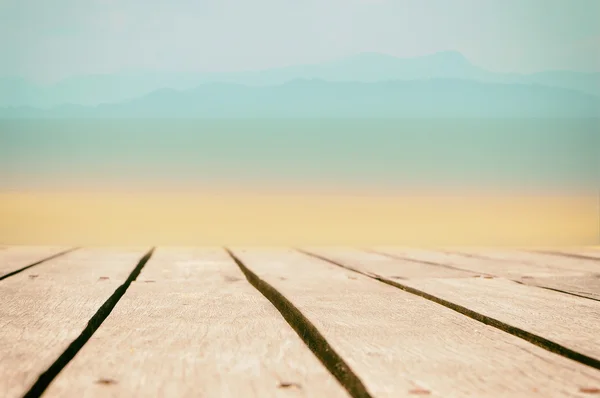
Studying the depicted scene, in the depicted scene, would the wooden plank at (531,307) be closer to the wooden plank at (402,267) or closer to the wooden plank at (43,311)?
the wooden plank at (402,267)

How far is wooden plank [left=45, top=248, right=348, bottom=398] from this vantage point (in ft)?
2.13

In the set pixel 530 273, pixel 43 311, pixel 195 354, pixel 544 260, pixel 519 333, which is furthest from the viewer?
pixel 544 260

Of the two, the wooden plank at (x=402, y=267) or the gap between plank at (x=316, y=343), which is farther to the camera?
the wooden plank at (x=402, y=267)

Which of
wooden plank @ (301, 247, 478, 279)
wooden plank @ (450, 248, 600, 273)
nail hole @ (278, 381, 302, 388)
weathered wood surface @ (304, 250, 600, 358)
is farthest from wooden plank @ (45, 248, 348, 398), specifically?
wooden plank @ (450, 248, 600, 273)

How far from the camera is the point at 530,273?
1.87 metres

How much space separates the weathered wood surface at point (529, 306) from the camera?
36.0 inches

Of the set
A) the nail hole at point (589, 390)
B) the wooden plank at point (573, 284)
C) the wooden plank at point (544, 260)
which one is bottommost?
the wooden plank at point (544, 260)

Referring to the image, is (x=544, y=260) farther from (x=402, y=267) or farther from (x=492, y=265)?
(x=402, y=267)

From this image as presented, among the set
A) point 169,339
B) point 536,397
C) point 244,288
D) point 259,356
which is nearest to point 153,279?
point 244,288

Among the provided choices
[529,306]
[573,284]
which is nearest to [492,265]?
[573,284]

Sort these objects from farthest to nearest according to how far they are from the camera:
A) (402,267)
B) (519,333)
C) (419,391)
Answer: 1. (402,267)
2. (519,333)
3. (419,391)

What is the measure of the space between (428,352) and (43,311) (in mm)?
590

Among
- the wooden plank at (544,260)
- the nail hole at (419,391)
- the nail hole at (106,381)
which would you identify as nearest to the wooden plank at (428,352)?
the nail hole at (419,391)

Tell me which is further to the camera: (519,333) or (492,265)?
(492,265)
